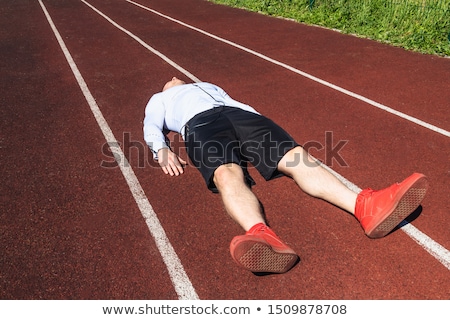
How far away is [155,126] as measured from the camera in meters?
4.24

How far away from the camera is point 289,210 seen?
369 centimetres

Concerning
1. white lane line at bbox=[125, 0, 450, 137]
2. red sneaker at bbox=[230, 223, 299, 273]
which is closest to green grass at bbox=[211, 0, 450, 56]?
white lane line at bbox=[125, 0, 450, 137]

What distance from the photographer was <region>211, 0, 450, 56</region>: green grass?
9.10 m

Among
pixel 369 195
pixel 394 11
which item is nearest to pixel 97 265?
pixel 369 195

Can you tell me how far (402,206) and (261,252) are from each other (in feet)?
3.88

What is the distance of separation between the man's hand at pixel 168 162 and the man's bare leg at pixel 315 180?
3.72 ft

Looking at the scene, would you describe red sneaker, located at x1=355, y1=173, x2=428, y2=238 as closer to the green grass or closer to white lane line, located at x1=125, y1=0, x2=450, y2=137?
white lane line, located at x1=125, y1=0, x2=450, y2=137

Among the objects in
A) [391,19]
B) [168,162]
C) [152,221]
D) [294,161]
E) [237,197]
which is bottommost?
[152,221]

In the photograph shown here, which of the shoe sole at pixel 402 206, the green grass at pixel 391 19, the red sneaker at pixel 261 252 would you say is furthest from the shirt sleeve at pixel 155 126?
the green grass at pixel 391 19

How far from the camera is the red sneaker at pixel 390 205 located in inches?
117

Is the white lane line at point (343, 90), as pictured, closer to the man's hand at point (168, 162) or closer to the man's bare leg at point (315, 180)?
the man's bare leg at point (315, 180)

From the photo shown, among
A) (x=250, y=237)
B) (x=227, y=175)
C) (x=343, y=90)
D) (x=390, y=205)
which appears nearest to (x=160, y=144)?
(x=227, y=175)

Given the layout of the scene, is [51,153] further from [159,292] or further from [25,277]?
[159,292]

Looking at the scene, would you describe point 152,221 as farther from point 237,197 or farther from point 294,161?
point 294,161
